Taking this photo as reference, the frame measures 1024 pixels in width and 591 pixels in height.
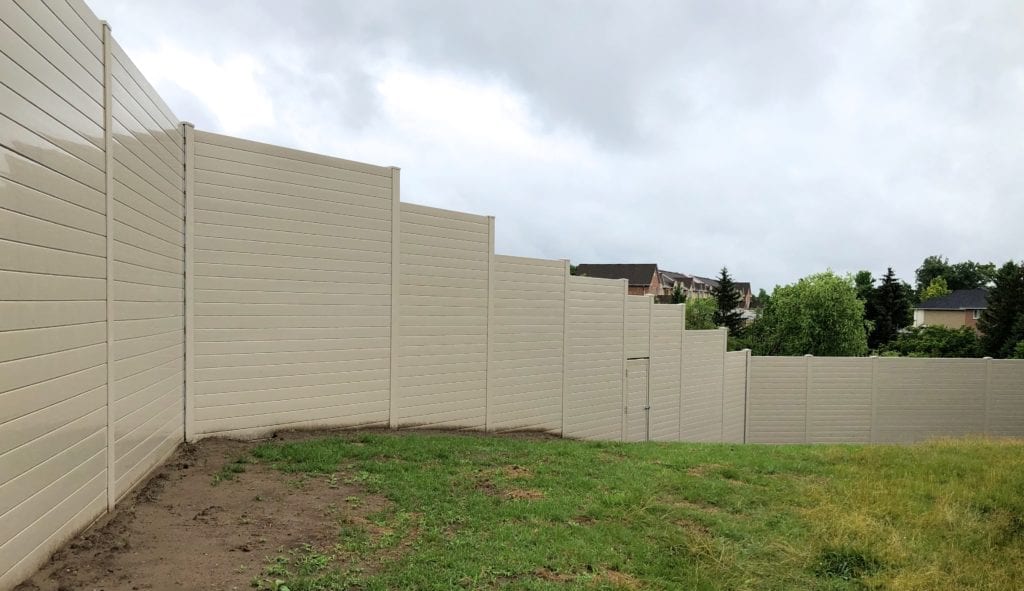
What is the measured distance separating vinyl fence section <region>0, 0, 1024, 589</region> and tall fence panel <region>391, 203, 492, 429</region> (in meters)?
0.03

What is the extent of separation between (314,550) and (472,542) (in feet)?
3.85

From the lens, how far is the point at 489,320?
1025 centimetres

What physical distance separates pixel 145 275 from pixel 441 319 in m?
4.76

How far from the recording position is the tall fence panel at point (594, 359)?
39.2 feet

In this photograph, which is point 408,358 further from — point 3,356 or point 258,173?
point 3,356

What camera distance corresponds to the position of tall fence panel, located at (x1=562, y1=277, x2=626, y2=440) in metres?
11.9

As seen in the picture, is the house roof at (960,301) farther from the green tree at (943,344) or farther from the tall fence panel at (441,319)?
the tall fence panel at (441,319)

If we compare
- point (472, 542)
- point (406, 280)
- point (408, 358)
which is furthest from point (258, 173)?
point (472, 542)

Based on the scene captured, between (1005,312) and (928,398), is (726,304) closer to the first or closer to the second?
(1005,312)

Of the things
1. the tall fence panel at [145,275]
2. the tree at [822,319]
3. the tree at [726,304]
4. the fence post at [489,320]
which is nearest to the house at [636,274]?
the tree at [726,304]

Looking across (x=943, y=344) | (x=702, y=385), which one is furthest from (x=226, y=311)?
(x=943, y=344)

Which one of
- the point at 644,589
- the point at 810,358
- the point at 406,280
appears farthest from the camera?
the point at 810,358

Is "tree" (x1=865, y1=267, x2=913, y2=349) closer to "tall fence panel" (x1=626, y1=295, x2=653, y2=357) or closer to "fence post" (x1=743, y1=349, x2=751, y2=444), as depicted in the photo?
"fence post" (x1=743, y1=349, x2=751, y2=444)

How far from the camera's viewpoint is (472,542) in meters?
4.57
